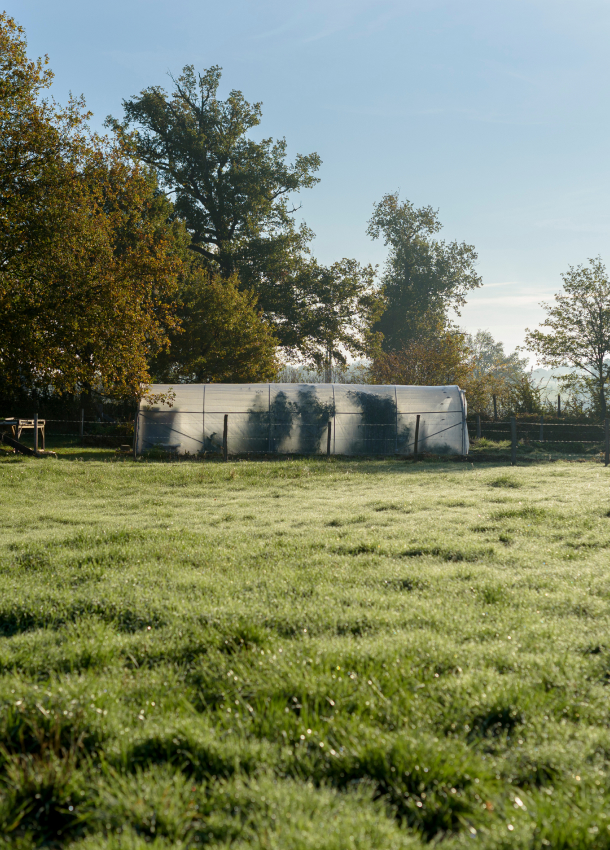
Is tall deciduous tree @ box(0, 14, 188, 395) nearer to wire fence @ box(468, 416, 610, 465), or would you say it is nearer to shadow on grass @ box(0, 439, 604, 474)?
shadow on grass @ box(0, 439, 604, 474)

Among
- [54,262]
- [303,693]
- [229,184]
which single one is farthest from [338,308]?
[303,693]

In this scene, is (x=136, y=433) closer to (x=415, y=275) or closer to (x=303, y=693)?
(x=303, y=693)

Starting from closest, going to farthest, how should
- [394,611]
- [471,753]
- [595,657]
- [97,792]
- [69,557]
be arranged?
[97,792]
[471,753]
[595,657]
[394,611]
[69,557]

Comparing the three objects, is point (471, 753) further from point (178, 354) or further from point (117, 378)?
point (178, 354)

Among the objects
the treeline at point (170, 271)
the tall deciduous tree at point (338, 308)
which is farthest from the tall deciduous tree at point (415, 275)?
the tall deciduous tree at point (338, 308)

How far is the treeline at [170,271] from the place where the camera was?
58.7 ft

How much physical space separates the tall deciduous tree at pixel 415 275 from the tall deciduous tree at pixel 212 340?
26.2m

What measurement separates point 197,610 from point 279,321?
111ft

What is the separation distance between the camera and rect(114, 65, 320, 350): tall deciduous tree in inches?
1443

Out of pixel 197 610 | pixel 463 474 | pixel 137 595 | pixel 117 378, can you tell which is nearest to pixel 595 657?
pixel 197 610

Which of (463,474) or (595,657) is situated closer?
(595,657)

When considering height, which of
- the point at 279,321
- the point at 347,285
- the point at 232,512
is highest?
the point at 347,285

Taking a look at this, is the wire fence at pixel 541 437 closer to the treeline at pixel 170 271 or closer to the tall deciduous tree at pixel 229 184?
the treeline at pixel 170 271

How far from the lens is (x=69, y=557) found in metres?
5.75
